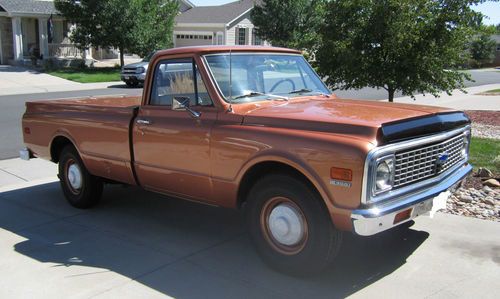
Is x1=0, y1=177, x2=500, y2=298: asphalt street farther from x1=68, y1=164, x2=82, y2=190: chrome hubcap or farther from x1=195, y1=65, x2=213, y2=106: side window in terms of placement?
x1=195, y1=65, x2=213, y2=106: side window

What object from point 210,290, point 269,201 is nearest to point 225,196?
point 269,201

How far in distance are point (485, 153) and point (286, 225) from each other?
18.8ft

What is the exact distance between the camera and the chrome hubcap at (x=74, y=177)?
6.27 metres

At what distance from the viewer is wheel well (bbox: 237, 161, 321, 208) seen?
4.10m

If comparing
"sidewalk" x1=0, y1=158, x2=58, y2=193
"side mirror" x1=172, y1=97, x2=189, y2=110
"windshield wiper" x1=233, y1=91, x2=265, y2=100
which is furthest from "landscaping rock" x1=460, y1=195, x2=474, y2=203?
"sidewalk" x1=0, y1=158, x2=58, y2=193

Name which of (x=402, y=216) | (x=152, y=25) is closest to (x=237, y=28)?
(x=152, y=25)

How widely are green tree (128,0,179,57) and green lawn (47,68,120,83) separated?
210 centimetres

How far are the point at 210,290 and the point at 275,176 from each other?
1.05m

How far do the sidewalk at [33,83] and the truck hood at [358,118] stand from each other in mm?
18747

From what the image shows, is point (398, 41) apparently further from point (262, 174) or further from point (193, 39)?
point (193, 39)

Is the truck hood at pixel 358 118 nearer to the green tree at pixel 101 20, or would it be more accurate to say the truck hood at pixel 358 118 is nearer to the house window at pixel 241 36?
the green tree at pixel 101 20

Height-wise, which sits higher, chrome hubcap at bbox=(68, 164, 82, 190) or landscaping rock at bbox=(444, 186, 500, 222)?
chrome hubcap at bbox=(68, 164, 82, 190)

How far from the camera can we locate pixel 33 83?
2439 centimetres

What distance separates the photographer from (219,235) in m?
5.30
